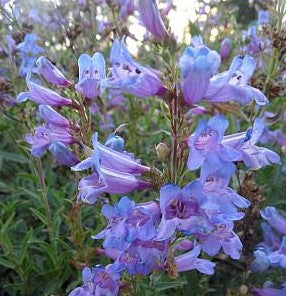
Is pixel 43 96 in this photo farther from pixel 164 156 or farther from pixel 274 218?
pixel 274 218

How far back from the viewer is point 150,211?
1519 millimetres

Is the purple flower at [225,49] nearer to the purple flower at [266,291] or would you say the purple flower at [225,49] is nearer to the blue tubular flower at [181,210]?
the purple flower at [266,291]

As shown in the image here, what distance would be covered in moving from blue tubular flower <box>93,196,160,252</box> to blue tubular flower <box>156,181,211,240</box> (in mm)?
50

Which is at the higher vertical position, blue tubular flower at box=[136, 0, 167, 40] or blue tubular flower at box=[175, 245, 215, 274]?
blue tubular flower at box=[136, 0, 167, 40]

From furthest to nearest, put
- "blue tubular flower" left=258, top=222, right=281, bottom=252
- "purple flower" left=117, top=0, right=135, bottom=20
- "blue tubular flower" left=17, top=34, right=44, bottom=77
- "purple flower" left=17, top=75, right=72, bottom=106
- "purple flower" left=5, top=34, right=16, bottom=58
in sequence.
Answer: "purple flower" left=117, top=0, right=135, bottom=20 → "purple flower" left=5, top=34, right=16, bottom=58 → "blue tubular flower" left=17, top=34, right=44, bottom=77 → "blue tubular flower" left=258, top=222, right=281, bottom=252 → "purple flower" left=17, top=75, right=72, bottom=106

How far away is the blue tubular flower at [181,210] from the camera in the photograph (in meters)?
1.42

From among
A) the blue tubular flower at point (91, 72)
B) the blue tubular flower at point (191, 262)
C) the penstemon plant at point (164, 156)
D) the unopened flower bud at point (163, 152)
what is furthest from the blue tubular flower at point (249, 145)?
the blue tubular flower at point (91, 72)

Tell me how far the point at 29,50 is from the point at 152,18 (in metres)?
1.41

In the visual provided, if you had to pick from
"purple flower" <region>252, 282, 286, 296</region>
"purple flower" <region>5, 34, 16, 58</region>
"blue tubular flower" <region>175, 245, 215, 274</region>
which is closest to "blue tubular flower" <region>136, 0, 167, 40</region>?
"blue tubular flower" <region>175, 245, 215, 274</region>

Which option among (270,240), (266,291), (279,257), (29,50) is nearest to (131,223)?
(279,257)

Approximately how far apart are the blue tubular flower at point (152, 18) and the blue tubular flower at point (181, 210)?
42 centimetres

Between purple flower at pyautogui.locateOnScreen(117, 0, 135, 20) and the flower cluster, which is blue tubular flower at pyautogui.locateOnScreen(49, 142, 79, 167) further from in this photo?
purple flower at pyautogui.locateOnScreen(117, 0, 135, 20)

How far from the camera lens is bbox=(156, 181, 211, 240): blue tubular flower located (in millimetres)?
1419

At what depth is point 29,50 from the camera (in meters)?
2.76
